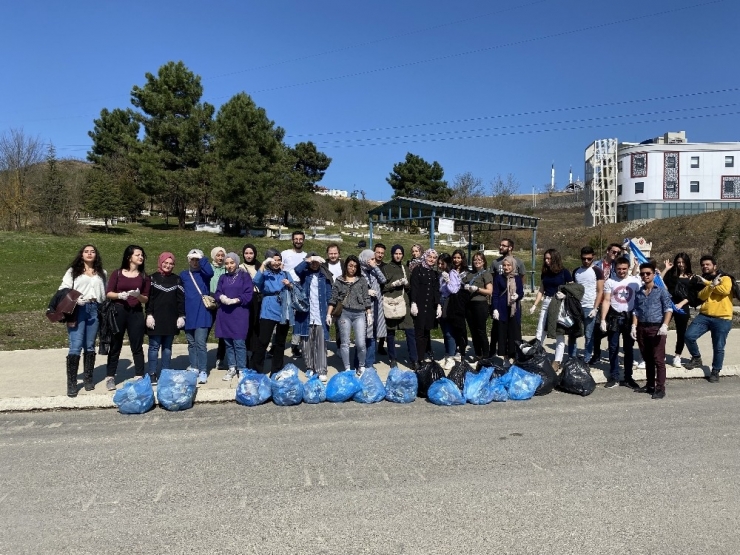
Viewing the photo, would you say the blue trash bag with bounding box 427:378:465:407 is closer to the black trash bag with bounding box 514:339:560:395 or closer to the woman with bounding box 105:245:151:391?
the black trash bag with bounding box 514:339:560:395

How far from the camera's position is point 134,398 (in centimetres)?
617

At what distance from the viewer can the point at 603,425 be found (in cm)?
590

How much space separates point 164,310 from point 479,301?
13.8ft

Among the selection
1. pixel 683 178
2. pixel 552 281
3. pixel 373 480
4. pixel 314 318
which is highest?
pixel 683 178

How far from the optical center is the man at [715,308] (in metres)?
7.68

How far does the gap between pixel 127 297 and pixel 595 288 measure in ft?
19.9

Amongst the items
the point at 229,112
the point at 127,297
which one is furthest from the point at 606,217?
the point at 127,297

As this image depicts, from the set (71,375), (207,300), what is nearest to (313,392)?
(207,300)

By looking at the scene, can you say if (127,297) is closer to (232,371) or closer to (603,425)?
(232,371)

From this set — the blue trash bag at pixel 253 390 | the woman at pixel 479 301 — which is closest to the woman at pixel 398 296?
the woman at pixel 479 301

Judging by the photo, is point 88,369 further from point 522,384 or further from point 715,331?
point 715,331

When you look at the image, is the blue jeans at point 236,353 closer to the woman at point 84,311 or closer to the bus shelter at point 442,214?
the woman at point 84,311

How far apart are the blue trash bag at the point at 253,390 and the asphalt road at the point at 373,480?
0.11 metres

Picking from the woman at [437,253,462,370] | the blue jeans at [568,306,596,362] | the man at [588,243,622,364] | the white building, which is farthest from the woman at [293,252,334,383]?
the white building
